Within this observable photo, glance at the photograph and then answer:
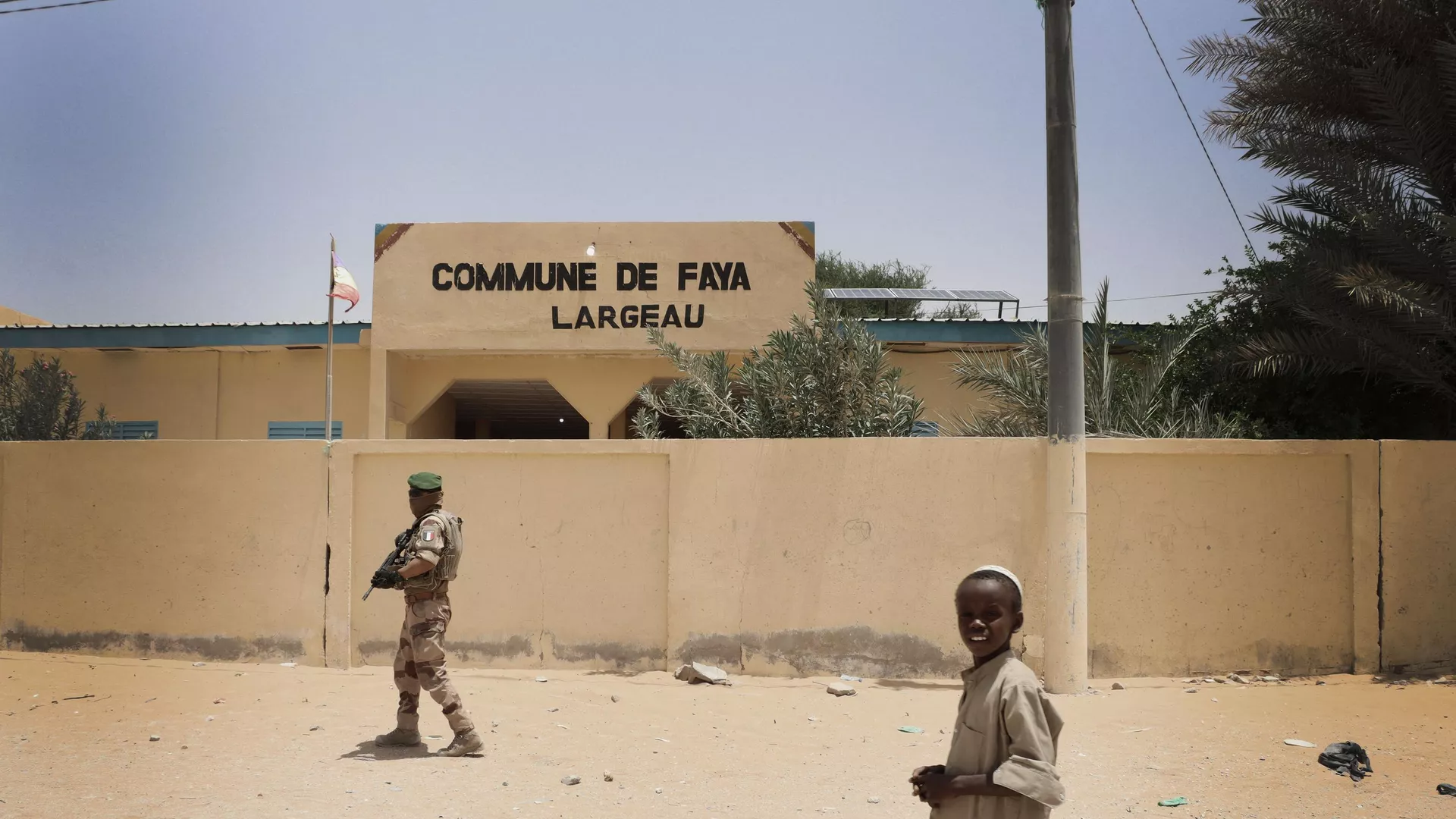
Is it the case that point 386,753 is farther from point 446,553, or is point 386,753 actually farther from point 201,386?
point 201,386

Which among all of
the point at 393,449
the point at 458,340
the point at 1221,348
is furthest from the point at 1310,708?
the point at 458,340

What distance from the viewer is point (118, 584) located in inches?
391

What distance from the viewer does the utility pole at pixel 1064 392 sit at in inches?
331

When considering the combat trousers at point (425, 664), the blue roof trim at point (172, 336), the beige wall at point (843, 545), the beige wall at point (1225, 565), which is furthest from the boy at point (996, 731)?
the blue roof trim at point (172, 336)

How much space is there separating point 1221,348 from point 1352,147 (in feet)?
7.06

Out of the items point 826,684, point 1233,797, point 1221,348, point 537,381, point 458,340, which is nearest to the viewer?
point 1233,797

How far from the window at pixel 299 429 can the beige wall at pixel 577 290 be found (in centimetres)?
229

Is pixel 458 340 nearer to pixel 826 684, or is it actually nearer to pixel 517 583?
pixel 517 583

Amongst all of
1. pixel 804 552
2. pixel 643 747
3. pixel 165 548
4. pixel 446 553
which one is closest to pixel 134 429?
pixel 165 548

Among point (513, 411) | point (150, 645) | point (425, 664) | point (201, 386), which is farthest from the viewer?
point (513, 411)

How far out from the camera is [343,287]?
15.5m

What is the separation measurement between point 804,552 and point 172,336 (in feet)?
40.2

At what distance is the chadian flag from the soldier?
355 inches

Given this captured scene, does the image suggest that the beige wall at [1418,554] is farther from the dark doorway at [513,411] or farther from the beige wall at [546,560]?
the dark doorway at [513,411]
